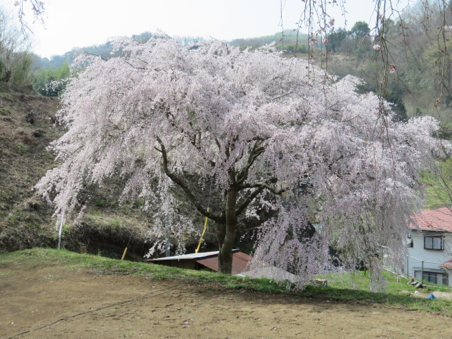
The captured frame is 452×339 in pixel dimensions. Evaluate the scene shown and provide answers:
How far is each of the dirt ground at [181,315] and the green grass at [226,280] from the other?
1.06 ft

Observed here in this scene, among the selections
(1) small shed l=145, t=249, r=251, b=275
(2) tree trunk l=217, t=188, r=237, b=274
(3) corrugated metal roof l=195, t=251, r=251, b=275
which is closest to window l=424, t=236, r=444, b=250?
(3) corrugated metal roof l=195, t=251, r=251, b=275

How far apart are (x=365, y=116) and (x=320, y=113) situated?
104cm

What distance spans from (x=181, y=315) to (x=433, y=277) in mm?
19973

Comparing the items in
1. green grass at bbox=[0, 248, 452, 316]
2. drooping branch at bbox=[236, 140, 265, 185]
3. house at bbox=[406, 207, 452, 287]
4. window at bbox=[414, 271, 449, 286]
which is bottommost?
Result: window at bbox=[414, 271, 449, 286]

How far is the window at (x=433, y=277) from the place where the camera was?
66.8 feet

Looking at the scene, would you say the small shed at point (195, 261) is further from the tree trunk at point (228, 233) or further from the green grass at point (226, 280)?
the green grass at point (226, 280)

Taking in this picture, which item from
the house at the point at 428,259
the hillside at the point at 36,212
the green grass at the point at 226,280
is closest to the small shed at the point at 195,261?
the hillside at the point at 36,212

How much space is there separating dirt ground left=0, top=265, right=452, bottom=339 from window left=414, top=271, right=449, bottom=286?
58.2 feet

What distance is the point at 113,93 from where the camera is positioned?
6.88 meters

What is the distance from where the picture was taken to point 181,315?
5.03 metres

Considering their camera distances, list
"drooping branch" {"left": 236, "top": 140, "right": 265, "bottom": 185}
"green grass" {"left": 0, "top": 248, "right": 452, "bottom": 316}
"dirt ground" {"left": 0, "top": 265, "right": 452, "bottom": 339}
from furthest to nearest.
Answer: "drooping branch" {"left": 236, "top": 140, "right": 265, "bottom": 185}
"green grass" {"left": 0, "top": 248, "right": 452, "bottom": 316}
"dirt ground" {"left": 0, "top": 265, "right": 452, "bottom": 339}

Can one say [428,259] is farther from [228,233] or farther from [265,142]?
[265,142]

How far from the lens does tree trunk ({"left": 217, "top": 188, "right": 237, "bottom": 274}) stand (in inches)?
317

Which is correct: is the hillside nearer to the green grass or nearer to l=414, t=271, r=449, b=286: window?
the green grass
